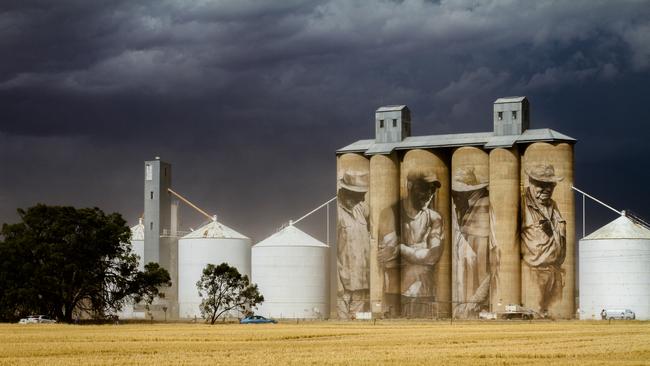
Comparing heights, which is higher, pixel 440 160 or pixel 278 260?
pixel 440 160

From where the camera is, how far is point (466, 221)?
12731 centimetres

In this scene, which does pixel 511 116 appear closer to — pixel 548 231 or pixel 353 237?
pixel 548 231

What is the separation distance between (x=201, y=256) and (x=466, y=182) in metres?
35.4

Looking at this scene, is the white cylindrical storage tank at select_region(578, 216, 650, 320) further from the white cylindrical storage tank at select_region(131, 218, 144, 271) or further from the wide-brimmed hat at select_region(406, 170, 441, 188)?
the white cylindrical storage tank at select_region(131, 218, 144, 271)

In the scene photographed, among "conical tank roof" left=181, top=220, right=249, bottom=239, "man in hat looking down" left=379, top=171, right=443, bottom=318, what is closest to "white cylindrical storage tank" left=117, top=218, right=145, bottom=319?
"conical tank roof" left=181, top=220, right=249, bottom=239

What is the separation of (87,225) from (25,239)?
21.2 ft

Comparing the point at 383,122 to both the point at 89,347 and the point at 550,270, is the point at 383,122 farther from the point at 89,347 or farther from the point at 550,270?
the point at 89,347

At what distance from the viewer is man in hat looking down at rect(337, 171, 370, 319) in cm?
13388

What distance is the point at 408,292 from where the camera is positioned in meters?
130

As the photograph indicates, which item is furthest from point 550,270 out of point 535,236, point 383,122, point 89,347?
point 89,347

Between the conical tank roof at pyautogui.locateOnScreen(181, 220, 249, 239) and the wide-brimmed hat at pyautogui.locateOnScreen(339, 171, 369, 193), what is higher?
the wide-brimmed hat at pyautogui.locateOnScreen(339, 171, 369, 193)

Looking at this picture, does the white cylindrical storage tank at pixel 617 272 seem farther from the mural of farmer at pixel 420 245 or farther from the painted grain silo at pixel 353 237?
the painted grain silo at pixel 353 237

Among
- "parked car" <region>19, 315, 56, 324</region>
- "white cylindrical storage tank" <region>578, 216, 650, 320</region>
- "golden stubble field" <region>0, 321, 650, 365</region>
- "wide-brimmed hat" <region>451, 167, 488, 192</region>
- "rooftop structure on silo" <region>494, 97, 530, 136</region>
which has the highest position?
"rooftop structure on silo" <region>494, 97, 530, 136</region>

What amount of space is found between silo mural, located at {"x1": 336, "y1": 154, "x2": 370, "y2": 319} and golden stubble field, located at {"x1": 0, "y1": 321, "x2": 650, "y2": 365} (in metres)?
57.7
